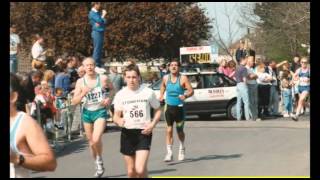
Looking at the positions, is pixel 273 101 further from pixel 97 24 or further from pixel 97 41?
pixel 97 24

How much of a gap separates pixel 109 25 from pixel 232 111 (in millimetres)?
27895

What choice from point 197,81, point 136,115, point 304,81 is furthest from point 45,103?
point 304,81

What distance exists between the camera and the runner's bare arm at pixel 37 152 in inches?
148

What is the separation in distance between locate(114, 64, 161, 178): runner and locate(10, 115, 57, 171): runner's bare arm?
155 inches

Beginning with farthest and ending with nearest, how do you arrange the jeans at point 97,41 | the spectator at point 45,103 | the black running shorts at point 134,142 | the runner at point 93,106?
1. the jeans at point 97,41
2. the spectator at point 45,103
3. the runner at point 93,106
4. the black running shorts at point 134,142

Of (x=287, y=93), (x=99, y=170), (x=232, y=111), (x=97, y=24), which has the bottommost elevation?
(x=99, y=170)

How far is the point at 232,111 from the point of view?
1906cm

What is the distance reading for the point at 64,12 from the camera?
46.2 metres

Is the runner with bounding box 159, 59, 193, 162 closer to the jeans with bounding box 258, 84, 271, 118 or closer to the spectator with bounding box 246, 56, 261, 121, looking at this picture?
the spectator with bounding box 246, 56, 261, 121

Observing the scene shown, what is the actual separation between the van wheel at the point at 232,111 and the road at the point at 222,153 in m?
2.34

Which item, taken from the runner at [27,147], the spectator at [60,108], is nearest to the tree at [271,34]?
the spectator at [60,108]

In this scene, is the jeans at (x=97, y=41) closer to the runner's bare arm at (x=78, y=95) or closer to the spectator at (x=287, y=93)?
the spectator at (x=287, y=93)
